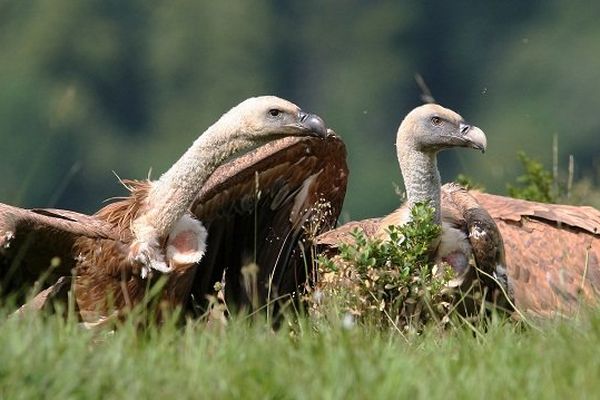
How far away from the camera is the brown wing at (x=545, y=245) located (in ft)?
27.7

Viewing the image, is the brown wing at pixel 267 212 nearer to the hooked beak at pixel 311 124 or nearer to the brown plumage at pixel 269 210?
the brown plumage at pixel 269 210

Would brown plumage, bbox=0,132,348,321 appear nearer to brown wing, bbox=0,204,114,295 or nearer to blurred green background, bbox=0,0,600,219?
brown wing, bbox=0,204,114,295

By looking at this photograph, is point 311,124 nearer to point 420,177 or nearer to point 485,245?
point 420,177

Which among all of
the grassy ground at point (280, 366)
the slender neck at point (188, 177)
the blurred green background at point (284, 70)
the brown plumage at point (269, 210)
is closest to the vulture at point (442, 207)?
the brown plumage at point (269, 210)

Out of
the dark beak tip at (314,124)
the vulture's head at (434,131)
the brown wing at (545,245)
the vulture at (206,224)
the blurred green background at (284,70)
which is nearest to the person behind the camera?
the vulture at (206,224)

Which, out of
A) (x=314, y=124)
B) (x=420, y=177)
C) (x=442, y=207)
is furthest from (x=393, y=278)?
(x=442, y=207)

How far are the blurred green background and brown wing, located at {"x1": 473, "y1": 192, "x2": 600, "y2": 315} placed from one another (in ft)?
109

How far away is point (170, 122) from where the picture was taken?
67.4 m

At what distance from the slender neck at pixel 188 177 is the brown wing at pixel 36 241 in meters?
0.23

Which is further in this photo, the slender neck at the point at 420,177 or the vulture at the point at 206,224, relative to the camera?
the slender neck at the point at 420,177

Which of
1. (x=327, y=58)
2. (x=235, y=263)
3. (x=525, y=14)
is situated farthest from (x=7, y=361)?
(x=327, y=58)

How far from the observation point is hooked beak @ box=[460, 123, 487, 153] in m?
7.70

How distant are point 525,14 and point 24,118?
28985 millimetres

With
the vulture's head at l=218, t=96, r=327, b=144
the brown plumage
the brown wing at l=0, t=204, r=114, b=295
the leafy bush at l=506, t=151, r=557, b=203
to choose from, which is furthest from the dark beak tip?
the leafy bush at l=506, t=151, r=557, b=203
